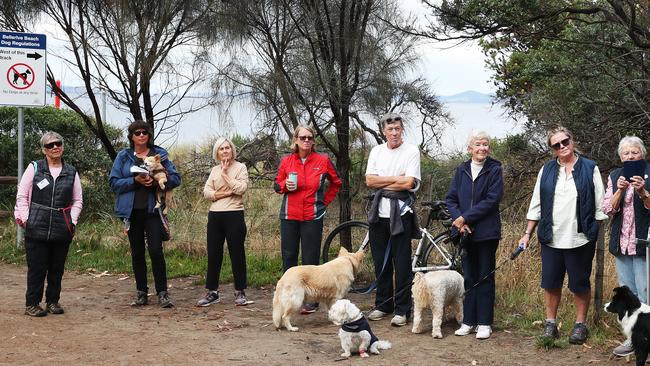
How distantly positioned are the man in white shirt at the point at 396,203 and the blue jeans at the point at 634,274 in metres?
1.87

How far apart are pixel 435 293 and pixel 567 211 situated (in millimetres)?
1300

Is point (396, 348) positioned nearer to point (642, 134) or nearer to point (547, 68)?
point (642, 134)

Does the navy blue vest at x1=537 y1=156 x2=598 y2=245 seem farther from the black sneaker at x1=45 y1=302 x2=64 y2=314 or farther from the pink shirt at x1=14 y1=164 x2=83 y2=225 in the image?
the black sneaker at x1=45 y1=302 x2=64 y2=314

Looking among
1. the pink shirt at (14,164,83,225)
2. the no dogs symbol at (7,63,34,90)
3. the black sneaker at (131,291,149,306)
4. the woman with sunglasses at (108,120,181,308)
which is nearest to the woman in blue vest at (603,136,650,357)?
the woman with sunglasses at (108,120,181,308)

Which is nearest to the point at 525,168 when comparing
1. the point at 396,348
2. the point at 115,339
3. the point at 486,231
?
the point at 486,231

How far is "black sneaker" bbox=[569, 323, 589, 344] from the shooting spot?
6.33m

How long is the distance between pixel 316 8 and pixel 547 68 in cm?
437

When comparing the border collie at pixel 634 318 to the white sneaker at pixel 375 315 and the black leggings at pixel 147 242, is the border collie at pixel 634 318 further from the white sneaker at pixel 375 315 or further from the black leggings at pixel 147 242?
the black leggings at pixel 147 242

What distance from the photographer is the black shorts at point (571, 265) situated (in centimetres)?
625

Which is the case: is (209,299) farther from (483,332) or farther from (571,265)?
(571,265)

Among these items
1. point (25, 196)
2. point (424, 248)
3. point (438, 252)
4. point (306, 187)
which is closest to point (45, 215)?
A: point (25, 196)

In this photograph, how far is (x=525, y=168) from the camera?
11.6 m

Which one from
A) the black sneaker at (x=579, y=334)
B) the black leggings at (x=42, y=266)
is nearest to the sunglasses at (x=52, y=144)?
the black leggings at (x=42, y=266)

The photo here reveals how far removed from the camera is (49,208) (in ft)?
24.6
